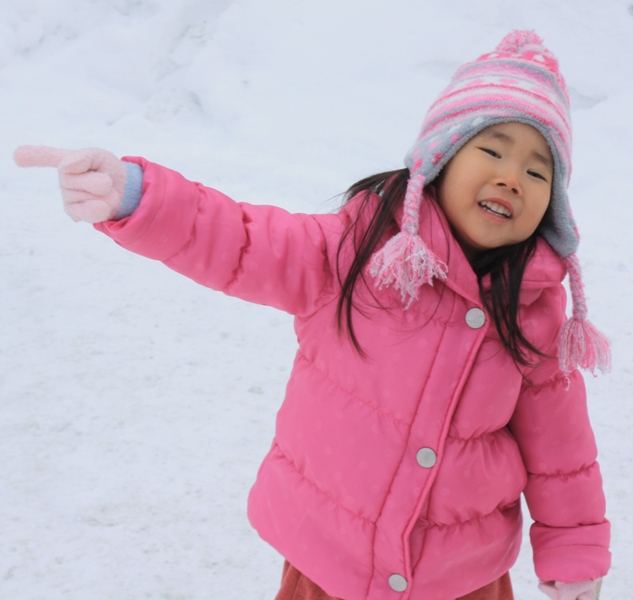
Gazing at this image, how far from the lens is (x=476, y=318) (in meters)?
1.09

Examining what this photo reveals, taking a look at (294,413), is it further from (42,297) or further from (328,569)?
(42,297)

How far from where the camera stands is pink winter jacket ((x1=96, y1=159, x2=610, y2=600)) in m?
1.07

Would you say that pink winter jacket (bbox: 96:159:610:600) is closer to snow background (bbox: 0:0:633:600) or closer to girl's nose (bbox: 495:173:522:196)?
girl's nose (bbox: 495:173:522:196)

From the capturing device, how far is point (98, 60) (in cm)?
345

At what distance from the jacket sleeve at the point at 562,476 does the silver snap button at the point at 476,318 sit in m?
0.16

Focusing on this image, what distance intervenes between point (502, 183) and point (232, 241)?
364mm

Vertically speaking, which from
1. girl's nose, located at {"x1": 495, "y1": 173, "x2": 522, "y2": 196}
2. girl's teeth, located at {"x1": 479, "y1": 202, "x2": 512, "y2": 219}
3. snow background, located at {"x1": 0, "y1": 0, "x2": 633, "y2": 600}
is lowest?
snow background, located at {"x1": 0, "y1": 0, "x2": 633, "y2": 600}

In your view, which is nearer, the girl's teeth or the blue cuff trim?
the blue cuff trim

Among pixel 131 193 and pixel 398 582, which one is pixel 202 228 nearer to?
pixel 131 193

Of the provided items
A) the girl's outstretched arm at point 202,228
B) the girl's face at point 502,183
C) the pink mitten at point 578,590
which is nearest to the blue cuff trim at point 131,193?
the girl's outstretched arm at point 202,228

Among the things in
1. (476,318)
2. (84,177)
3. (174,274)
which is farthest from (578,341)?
(174,274)

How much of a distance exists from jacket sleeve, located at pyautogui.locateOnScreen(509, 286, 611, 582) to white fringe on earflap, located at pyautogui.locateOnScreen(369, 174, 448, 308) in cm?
25

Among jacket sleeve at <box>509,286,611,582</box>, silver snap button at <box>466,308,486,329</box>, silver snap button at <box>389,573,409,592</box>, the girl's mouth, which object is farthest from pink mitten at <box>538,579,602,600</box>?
the girl's mouth

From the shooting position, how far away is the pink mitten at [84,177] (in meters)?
0.91
